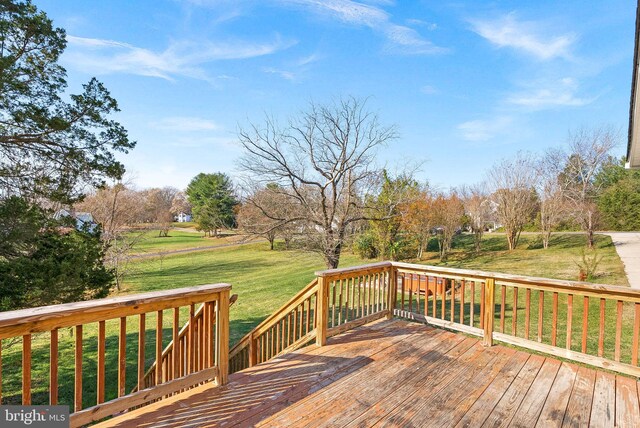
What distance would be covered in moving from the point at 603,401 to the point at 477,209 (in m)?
17.6

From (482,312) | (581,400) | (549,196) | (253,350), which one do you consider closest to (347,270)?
(482,312)

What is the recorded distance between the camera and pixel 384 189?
36.3ft

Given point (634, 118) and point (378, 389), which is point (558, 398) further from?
point (634, 118)

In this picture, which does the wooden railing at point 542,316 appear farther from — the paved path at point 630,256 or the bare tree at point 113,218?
the bare tree at point 113,218

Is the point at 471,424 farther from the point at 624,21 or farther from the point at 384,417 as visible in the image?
the point at 624,21

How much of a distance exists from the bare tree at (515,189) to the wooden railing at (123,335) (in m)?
18.2

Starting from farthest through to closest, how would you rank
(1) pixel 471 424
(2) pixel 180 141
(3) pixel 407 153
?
(2) pixel 180 141 < (3) pixel 407 153 < (1) pixel 471 424

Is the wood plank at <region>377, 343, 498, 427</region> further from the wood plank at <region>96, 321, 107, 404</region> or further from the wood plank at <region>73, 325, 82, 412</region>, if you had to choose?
the wood plank at <region>73, 325, 82, 412</region>

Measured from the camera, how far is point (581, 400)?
261cm

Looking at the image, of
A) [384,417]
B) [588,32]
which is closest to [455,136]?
[588,32]

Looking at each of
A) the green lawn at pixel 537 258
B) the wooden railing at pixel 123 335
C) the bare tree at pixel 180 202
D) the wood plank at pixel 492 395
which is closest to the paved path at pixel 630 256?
the green lawn at pixel 537 258

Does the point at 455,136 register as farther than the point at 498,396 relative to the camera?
Yes

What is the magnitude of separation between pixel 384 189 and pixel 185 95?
24.9ft

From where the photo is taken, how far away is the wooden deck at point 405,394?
2.29 meters
